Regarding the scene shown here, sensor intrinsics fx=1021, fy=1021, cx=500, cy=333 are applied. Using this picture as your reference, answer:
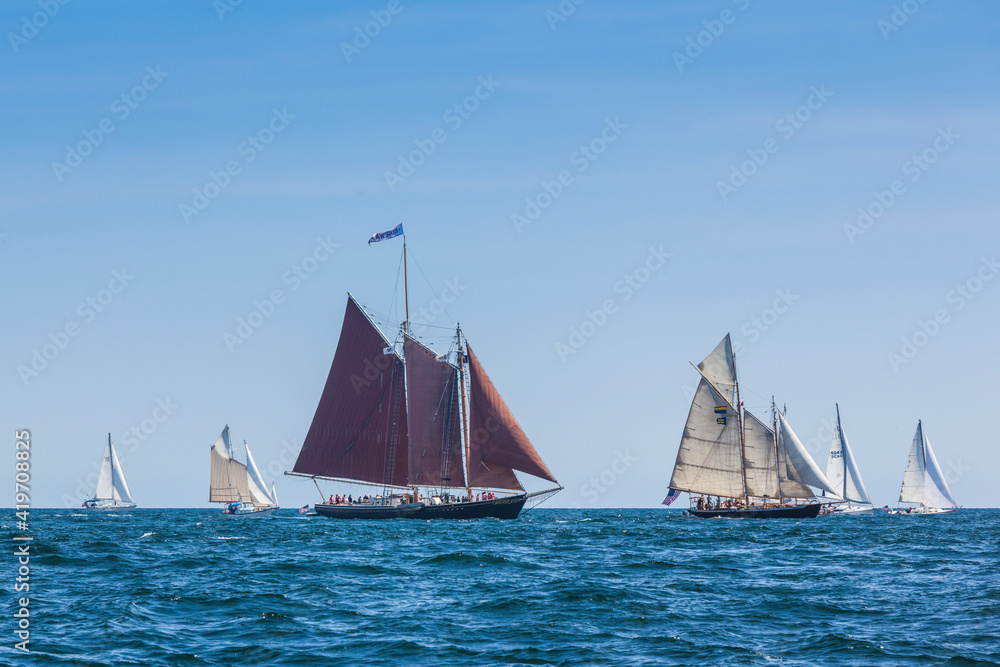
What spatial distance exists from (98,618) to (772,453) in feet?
258

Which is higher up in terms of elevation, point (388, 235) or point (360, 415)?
point (388, 235)

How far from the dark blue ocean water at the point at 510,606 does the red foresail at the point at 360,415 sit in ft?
122

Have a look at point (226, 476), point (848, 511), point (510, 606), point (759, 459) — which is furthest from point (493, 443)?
point (848, 511)

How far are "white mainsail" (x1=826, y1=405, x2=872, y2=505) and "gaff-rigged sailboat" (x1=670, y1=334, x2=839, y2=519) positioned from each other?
38424 mm

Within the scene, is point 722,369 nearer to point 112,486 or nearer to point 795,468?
point 795,468

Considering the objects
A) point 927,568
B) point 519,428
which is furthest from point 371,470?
point 927,568

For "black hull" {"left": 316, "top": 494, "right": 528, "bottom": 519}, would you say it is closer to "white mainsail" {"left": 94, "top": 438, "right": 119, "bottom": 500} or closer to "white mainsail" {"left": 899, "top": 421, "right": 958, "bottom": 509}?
"white mainsail" {"left": 899, "top": 421, "right": 958, "bottom": 509}

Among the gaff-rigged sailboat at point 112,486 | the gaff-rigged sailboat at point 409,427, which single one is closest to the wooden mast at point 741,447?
the gaff-rigged sailboat at point 409,427

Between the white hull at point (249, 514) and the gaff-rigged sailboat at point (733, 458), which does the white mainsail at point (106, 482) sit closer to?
the white hull at point (249, 514)

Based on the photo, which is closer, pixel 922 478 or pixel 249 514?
pixel 249 514

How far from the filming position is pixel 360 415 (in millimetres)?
91688

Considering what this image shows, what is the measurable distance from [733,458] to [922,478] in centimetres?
5201

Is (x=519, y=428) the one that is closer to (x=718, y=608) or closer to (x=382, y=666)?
(x=718, y=608)

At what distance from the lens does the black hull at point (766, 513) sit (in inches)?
3824
